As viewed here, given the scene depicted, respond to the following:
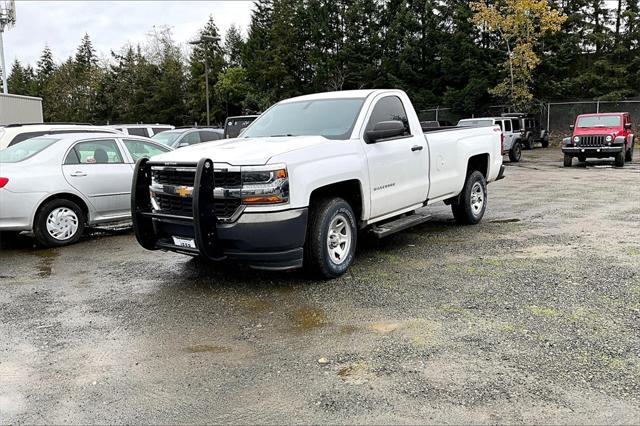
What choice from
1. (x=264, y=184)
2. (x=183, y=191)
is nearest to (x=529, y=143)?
(x=264, y=184)

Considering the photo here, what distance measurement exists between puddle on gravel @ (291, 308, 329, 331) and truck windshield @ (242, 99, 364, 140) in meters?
2.06

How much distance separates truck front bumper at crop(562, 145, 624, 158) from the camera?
60.0 feet

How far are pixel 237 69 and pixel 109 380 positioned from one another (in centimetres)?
5324

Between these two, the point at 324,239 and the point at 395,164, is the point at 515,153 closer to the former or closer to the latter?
the point at 395,164

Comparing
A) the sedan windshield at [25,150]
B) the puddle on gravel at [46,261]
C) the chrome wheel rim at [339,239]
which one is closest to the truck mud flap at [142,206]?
the puddle on gravel at [46,261]

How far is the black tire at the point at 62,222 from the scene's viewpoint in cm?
767

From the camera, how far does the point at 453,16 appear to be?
4003cm

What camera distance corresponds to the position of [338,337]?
14.1 feet

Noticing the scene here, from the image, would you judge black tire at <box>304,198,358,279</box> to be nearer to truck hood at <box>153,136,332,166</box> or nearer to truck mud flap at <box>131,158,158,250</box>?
truck hood at <box>153,136,332,166</box>

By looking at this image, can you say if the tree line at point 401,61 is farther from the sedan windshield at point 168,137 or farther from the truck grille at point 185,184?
the truck grille at point 185,184

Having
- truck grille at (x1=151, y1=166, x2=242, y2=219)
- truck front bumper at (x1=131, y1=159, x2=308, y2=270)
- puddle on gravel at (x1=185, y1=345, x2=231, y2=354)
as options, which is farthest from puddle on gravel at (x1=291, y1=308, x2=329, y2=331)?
truck grille at (x1=151, y1=166, x2=242, y2=219)

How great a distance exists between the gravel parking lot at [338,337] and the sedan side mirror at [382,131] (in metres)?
1.48

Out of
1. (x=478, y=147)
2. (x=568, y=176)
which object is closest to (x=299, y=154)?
(x=478, y=147)

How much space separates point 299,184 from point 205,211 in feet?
3.03
